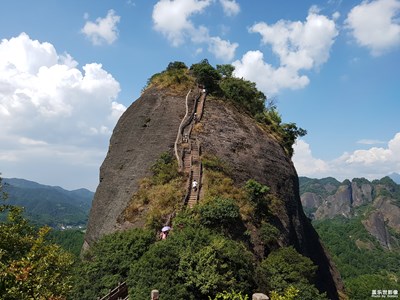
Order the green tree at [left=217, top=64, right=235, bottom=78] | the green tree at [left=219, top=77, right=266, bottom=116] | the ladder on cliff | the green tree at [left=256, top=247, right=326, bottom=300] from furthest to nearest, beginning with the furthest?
the green tree at [left=217, top=64, right=235, bottom=78] < the green tree at [left=219, top=77, right=266, bottom=116] < the ladder on cliff < the green tree at [left=256, top=247, right=326, bottom=300]

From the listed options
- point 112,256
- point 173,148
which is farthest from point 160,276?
point 173,148

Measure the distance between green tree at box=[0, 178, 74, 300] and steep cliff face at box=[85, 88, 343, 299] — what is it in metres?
8.68

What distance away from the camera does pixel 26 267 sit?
11.4 meters

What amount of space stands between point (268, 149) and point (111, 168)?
13726 millimetres

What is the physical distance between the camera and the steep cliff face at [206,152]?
27.7 meters

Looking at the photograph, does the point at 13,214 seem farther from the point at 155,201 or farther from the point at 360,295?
the point at 360,295

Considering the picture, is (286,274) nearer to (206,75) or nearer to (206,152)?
(206,152)

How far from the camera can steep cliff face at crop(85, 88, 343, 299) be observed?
1092 inches

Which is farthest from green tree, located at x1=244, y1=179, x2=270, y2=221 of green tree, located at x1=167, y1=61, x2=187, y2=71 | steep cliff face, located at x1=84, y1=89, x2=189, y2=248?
green tree, located at x1=167, y1=61, x2=187, y2=71

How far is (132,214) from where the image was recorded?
25.1m

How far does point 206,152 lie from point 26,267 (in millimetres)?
18494

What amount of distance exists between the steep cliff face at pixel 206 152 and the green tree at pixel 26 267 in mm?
8678

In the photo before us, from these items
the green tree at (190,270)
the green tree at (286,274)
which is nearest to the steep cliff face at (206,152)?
the green tree at (286,274)

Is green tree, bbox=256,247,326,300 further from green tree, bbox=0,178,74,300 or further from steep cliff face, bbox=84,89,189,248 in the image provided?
steep cliff face, bbox=84,89,189,248
